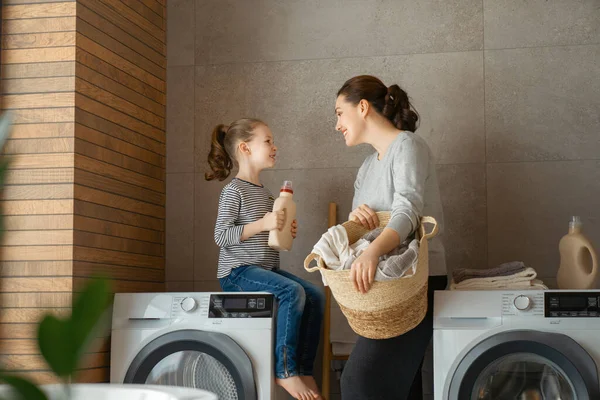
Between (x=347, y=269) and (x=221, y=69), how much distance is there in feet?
4.93

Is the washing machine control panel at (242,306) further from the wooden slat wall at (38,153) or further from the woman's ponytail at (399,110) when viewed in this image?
the woman's ponytail at (399,110)

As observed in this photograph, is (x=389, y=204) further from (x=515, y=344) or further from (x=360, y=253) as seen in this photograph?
(x=515, y=344)

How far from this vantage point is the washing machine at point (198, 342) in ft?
7.93

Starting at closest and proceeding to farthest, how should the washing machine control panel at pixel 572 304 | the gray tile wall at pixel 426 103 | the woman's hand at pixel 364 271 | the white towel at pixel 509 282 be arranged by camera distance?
the woman's hand at pixel 364 271 < the washing machine control panel at pixel 572 304 < the white towel at pixel 509 282 < the gray tile wall at pixel 426 103

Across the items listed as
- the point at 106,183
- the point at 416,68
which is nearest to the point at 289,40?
the point at 416,68

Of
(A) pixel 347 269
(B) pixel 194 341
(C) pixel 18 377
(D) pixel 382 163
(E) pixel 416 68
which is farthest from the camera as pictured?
(E) pixel 416 68

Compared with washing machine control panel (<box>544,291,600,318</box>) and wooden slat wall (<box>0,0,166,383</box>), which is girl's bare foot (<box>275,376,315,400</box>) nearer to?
wooden slat wall (<box>0,0,166,383</box>)

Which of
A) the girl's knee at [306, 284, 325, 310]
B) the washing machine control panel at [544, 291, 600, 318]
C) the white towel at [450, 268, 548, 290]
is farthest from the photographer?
the girl's knee at [306, 284, 325, 310]

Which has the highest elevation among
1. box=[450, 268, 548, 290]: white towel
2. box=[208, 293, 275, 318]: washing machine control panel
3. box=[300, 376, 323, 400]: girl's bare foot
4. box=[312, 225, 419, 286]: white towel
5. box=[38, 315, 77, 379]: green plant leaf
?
box=[312, 225, 419, 286]: white towel

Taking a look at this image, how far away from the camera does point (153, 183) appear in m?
3.13

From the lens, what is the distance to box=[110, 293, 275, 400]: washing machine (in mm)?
2416

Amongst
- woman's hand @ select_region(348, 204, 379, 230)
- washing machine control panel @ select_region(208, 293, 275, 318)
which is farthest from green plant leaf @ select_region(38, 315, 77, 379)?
washing machine control panel @ select_region(208, 293, 275, 318)

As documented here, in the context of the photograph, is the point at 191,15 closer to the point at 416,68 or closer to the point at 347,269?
the point at 416,68

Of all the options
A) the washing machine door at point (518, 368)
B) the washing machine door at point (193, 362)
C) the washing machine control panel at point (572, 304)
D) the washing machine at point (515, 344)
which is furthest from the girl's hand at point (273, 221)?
the washing machine control panel at point (572, 304)
